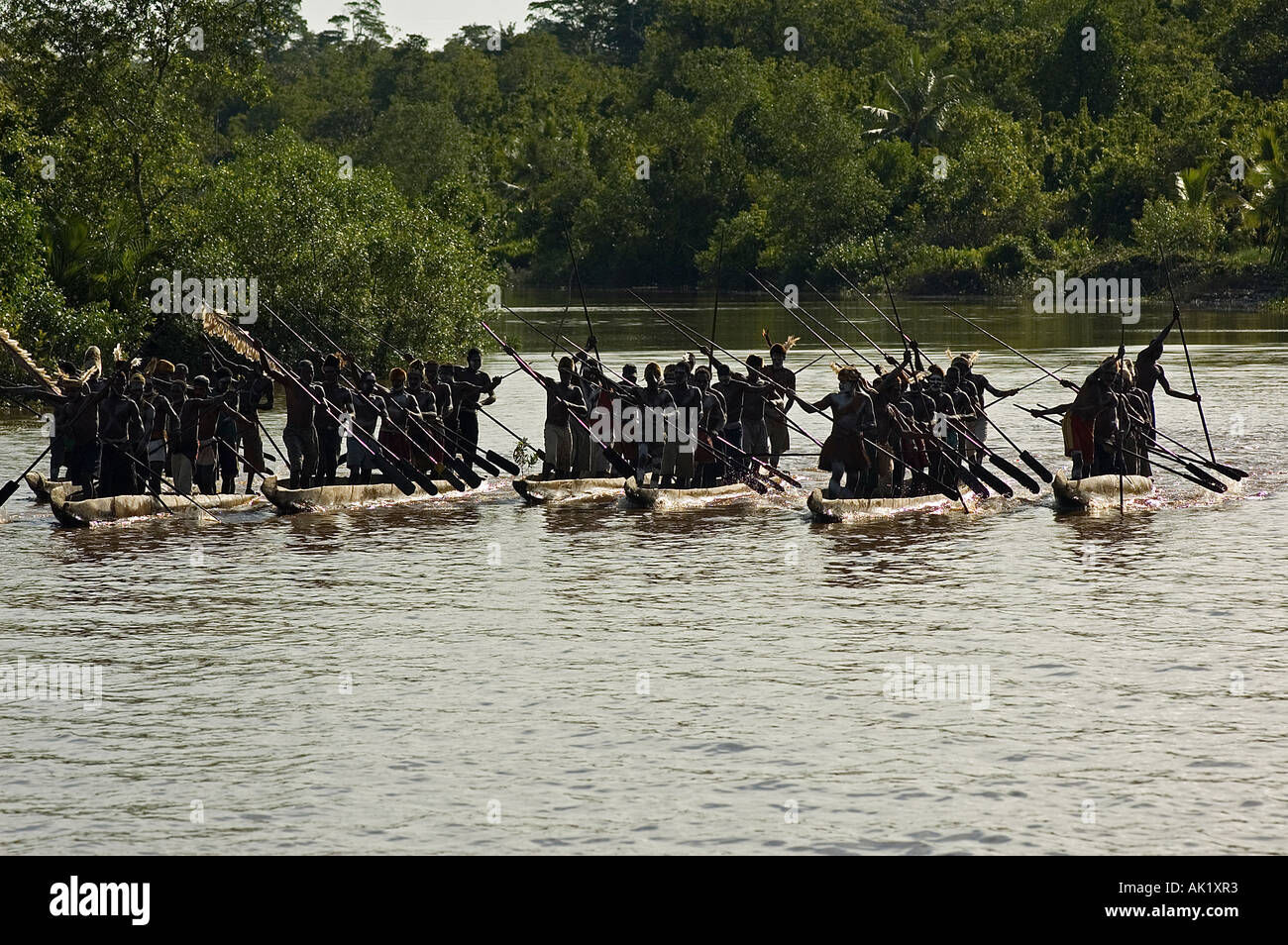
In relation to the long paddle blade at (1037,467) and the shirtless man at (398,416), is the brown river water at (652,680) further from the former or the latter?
the shirtless man at (398,416)

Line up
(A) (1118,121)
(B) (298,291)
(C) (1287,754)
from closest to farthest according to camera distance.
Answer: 1. (C) (1287,754)
2. (B) (298,291)
3. (A) (1118,121)

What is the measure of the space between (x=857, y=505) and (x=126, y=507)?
916cm

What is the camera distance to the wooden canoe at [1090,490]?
23125 millimetres

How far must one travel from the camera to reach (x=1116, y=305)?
73.7 m

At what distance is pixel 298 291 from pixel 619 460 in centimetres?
1704

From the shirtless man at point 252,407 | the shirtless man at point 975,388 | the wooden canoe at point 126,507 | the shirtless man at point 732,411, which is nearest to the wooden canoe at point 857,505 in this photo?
the shirtless man at point 975,388

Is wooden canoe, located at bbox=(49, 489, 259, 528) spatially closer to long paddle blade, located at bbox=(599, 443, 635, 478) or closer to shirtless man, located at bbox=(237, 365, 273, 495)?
shirtless man, located at bbox=(237, 365, 273, 495)

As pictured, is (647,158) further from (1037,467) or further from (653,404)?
(653,404)

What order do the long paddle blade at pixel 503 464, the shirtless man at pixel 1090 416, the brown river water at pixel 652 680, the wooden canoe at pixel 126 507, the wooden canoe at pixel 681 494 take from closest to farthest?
the brown river water at pixel 652 680 → the wooden canoe at pixel 126 507 → the shirtless man at pixel 1090 416 → the wooden canoe at pixel 681 494 → the long paddle blade at pixel 503 464

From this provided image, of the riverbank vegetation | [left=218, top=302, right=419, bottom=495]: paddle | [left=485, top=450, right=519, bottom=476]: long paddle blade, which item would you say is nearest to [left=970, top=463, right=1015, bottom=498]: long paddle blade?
[left=485, top=450, right=519, bottom=476]: long paddle blade

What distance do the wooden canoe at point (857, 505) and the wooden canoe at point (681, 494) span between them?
1.93m

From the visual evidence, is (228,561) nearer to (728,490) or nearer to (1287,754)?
(728,490)

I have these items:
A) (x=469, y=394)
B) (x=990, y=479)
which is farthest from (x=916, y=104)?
(x=469, y=394)

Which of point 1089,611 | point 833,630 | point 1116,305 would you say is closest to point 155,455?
point 833,630
